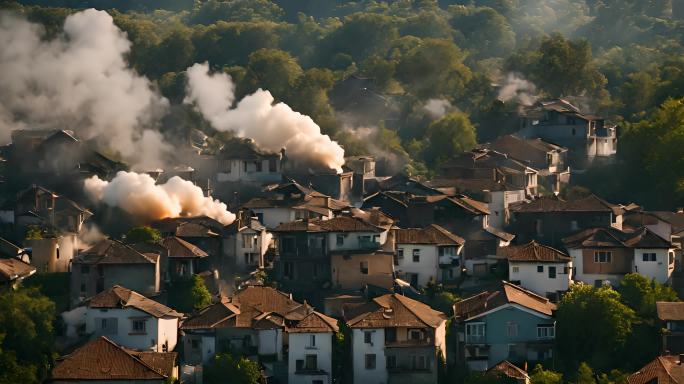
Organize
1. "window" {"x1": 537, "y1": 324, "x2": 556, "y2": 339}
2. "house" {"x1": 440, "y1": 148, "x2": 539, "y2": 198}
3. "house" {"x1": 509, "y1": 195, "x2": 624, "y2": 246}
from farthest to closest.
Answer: "house" {"x1": 440, "y1": 148, "x2": 539, "y2": 198} → "house" {"x1": 509, "y1": 195, "x2": 624, "y2": 246} → "window" {"x1": 537, "y1": 324, "x2": 556, "y2": 339}

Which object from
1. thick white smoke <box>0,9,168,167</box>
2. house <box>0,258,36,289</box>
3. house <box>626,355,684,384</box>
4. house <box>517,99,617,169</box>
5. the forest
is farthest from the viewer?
house <box>517,99,617,169</box>

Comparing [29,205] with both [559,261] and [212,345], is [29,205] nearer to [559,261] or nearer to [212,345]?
[212,345]

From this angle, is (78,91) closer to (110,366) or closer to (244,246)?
(244,246)

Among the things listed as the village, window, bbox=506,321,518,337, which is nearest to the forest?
the village

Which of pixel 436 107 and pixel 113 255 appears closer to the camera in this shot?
pixel 113 255

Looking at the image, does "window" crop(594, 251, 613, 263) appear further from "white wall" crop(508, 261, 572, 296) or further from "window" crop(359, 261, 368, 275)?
"window" crop(359, 261, 368, 275)

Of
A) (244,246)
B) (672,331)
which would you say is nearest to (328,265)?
(244,246)
